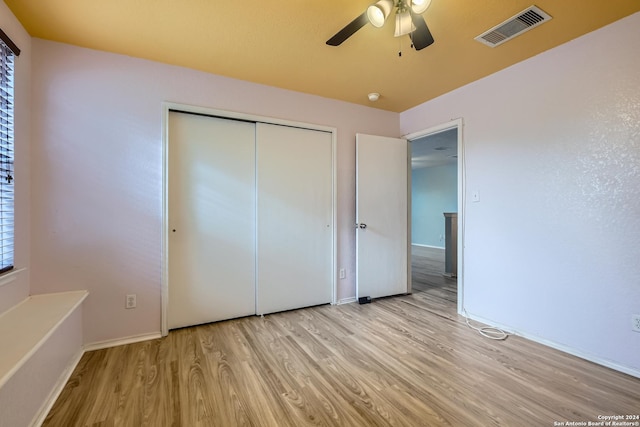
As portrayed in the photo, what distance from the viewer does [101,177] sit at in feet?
7.18

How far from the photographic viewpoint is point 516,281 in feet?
8.04

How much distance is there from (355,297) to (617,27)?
319 centimetres

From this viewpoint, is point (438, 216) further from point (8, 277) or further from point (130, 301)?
point (8, 277)

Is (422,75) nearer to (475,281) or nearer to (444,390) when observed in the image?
(475,281)

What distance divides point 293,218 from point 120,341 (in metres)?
1.84

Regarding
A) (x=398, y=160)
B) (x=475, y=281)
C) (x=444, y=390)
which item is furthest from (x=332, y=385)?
(x=398, y=160)

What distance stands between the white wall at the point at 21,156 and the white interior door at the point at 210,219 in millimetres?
904

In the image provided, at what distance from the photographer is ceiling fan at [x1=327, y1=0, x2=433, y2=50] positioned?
1456mm

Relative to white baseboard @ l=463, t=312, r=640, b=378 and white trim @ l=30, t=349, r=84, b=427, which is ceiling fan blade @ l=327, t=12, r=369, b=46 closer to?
white trim @ l=30, t=349, r=84, b=427

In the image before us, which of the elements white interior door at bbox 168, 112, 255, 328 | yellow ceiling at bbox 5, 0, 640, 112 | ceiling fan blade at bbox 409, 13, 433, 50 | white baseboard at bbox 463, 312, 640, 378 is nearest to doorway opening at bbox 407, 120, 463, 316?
white baseboard at bbox 463, 312, 640, 378

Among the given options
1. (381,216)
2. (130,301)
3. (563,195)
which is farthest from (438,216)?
(130,301)

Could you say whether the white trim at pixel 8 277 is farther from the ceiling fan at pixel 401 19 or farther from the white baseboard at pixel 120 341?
the ceiling fan at pixel 401 19

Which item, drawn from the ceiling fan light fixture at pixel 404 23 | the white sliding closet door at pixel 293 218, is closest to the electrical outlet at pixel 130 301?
the white sliding closet door at pixel 293 218

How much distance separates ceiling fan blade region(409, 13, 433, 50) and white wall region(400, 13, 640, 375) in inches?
52.5
